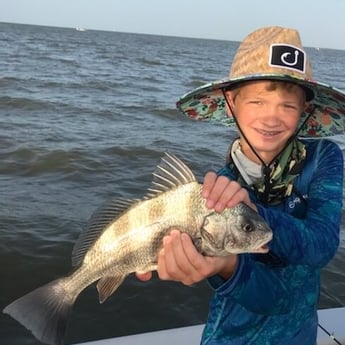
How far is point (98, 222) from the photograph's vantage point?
2.67 meters

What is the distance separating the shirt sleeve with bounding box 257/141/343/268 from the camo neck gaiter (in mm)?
151

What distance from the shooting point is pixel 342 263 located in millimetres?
7172

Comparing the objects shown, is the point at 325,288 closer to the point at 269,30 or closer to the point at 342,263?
the point at 342,263

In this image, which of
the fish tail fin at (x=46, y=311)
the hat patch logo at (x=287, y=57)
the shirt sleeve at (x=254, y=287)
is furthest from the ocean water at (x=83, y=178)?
the hat patch logo at (x=287, y=57)

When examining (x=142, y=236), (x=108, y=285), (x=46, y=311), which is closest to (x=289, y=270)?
(x=142, y=236)

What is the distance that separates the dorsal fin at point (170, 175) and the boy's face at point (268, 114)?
0.51m

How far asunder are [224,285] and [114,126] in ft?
44.3

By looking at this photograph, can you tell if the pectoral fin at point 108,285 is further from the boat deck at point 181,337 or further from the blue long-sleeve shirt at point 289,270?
the boat deck at point 181,337

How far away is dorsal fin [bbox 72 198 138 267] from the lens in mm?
2604

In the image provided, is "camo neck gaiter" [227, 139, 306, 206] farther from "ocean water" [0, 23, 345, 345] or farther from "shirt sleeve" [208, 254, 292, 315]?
"ocean water" [0, 23, 345, 345]

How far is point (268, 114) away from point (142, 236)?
0.88 metres

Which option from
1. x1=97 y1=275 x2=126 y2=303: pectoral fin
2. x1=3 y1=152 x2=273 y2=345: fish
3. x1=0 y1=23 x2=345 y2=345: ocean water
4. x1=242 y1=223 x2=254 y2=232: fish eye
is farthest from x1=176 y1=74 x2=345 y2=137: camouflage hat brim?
x1=0 y1=23 x2=345 y2=345: ocean water

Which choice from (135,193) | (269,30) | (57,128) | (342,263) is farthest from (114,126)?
(269,30)

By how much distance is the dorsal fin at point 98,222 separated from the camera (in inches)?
103
